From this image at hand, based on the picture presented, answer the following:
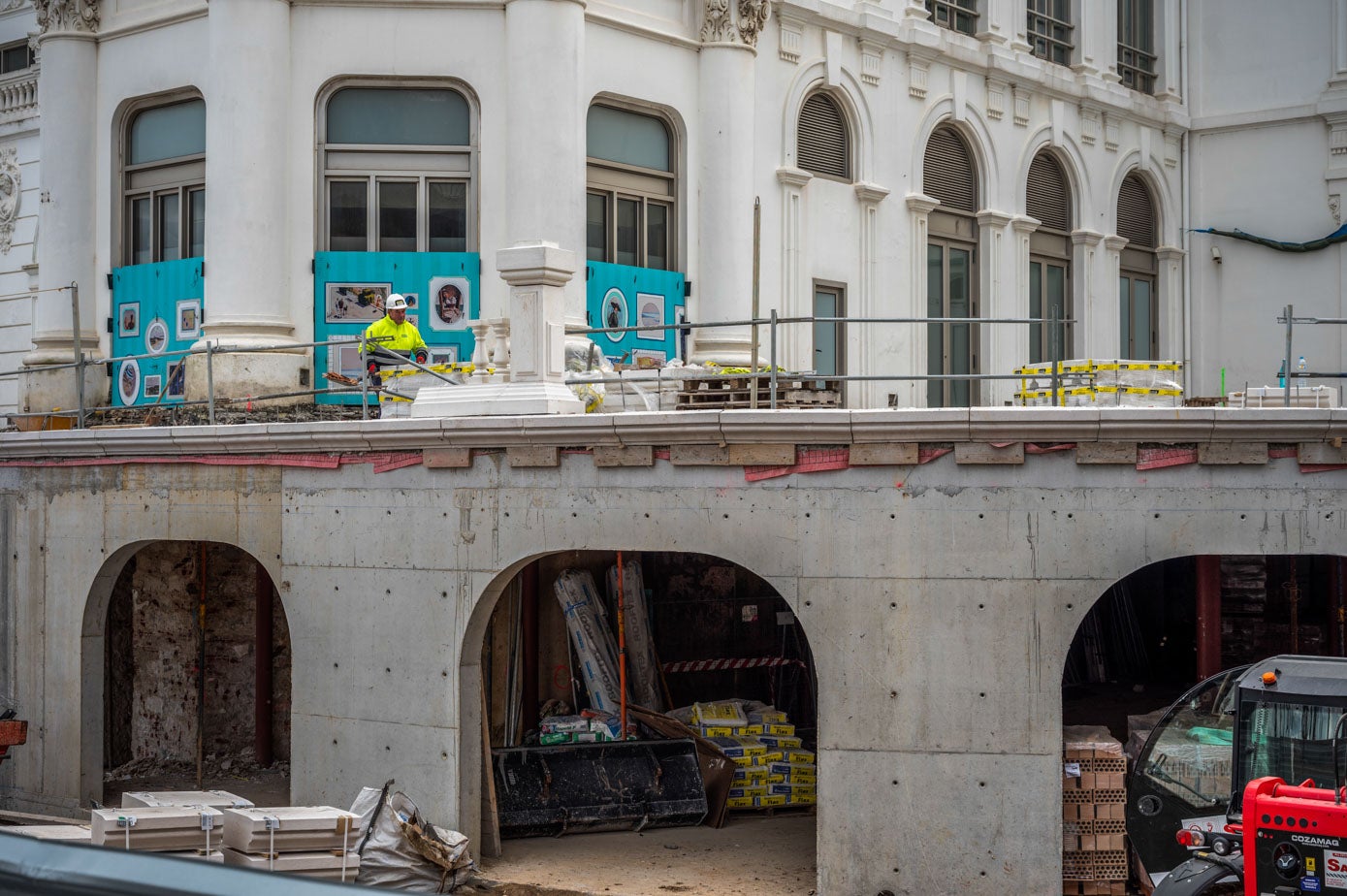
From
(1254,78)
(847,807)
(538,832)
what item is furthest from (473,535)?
(1254,78)

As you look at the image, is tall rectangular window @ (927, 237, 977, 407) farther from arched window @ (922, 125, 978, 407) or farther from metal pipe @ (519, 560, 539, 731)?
metal pipe @ (519, 560, 539, 731)

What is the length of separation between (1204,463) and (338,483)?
867cm

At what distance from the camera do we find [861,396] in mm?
24172

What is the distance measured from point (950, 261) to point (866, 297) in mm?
2788

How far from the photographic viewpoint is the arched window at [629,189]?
20938 millimetres

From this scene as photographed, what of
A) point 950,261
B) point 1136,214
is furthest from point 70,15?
point 1136,214

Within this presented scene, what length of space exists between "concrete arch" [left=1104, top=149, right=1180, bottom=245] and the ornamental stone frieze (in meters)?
10.8

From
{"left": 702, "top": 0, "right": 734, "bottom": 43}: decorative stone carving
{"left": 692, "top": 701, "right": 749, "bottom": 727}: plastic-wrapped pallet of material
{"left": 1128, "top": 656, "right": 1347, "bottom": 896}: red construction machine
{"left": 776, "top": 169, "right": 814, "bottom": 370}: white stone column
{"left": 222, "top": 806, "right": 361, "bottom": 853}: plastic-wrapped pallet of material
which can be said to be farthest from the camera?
{"left": 776, "top": 169, "right": 814, "bottom": 370}: white stone column

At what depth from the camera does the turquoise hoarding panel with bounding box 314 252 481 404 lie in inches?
792

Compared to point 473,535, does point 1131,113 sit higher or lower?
higher

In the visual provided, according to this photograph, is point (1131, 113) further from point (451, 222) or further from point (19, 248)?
point (19, 248)

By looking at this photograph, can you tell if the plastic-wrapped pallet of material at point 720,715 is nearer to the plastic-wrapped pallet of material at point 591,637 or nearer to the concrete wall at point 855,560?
the plastic-wrapped pallet of material at point 591,637

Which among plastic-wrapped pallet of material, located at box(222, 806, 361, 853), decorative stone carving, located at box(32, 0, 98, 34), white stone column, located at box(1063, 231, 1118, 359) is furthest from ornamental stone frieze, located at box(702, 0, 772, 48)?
plastic-wrapped pallet of material, located at box(222, 806, 361, 853)

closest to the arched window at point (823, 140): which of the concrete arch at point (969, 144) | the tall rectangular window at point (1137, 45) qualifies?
the concrete arch at point (969, 144)
